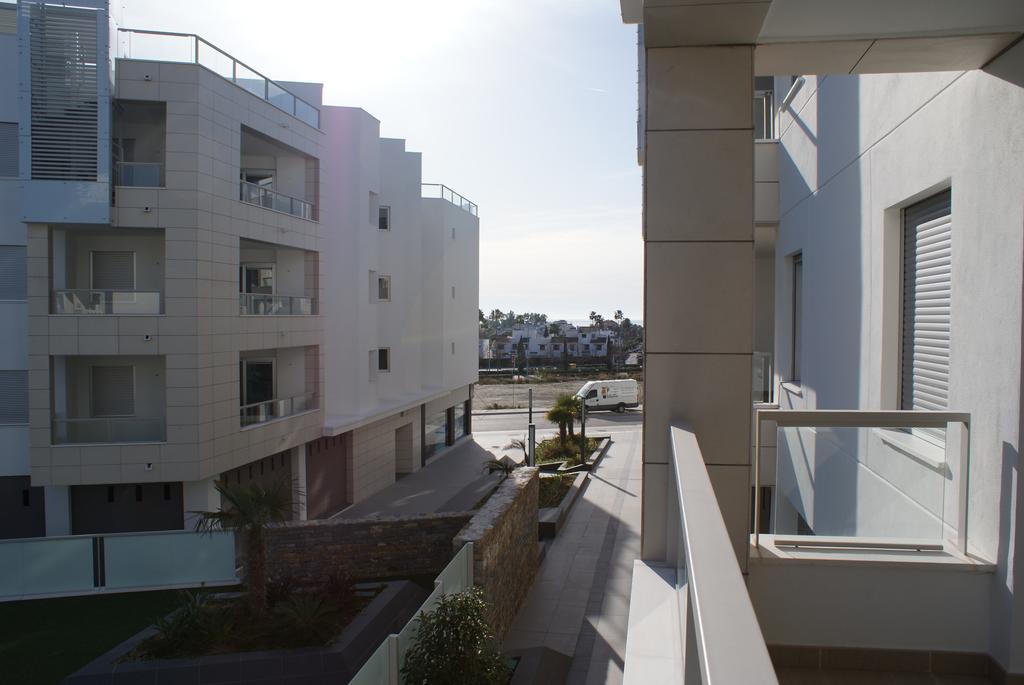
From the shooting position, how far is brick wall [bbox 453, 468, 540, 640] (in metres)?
10.1

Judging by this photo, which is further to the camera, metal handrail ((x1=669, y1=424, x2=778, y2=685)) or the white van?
the white van

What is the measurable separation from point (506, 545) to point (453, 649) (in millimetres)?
3981

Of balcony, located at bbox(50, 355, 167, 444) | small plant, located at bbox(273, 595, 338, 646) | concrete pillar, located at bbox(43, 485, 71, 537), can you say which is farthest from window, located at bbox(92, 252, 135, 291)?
small plant, located at bbox(273, 595, 338, 646)

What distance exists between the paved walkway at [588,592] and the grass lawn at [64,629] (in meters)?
5.31

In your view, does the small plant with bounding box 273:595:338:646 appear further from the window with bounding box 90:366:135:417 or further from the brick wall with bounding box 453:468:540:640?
the window with bounding box 90:366:135:417

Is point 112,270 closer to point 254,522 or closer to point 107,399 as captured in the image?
point 107,399

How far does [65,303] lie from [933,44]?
1662 cm

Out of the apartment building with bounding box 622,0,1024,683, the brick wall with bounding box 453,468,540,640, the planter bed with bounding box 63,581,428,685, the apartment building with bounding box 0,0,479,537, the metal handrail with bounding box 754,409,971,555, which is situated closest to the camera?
the apartment building with bounding box 622,0,1024,683

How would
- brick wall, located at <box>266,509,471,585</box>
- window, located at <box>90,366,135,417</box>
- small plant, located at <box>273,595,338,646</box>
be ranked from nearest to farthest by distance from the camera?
small plant, located at <box>273,595,338,646</box>, brick wall, located at <box>266,509,471,585</box>, window, located at <box>90,366,135,417</box>

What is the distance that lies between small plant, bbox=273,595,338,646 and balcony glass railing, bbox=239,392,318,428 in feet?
28.4

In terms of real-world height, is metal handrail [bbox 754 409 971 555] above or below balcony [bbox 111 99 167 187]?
below

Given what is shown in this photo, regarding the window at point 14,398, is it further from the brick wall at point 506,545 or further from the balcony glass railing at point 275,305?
the brick wall at point 506,545

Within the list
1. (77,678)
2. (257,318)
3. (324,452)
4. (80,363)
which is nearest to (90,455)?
(80,363)

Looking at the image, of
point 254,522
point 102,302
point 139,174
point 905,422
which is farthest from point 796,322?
point 102,302
